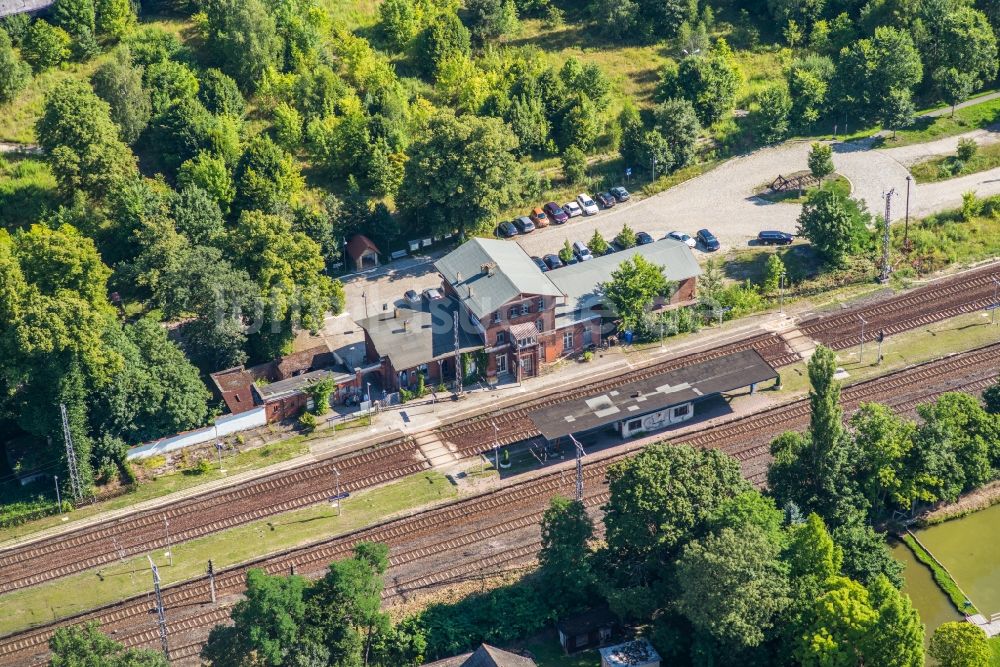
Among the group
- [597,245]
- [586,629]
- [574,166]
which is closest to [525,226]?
[597,245]

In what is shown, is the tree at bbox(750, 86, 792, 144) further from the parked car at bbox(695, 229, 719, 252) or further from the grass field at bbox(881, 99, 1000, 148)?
the parked car at bbox(695, 229, 719, 252)

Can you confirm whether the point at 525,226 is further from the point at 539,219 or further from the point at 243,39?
the point at 243,39

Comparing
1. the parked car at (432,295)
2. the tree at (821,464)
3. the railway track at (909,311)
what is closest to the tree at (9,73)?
the parked car at (432,295)

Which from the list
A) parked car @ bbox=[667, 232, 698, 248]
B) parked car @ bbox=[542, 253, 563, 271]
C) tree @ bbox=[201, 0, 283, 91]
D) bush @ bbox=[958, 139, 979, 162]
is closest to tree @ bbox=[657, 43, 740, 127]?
parked car @ bbox=[667, 232, 698, 248]

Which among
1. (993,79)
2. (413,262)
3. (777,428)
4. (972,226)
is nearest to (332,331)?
(413,262)

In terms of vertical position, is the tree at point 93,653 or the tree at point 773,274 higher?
the tree at point 773,274

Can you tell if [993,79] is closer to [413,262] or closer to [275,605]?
[413,262]

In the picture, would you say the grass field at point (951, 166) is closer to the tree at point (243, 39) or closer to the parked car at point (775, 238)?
the parked car at point (775, 238)

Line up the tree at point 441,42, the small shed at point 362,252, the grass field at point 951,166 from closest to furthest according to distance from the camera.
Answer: the small shed at point 362,252 → the grass field at point 951,166 → the tree at point 441,42
